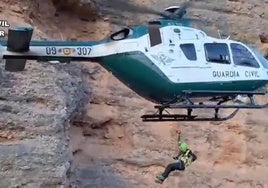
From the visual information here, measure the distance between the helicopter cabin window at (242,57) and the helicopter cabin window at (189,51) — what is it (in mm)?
641

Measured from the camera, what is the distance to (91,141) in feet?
44.0

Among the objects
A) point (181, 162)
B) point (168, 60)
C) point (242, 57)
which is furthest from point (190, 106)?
point (181, 162)

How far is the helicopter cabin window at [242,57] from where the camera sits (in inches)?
412

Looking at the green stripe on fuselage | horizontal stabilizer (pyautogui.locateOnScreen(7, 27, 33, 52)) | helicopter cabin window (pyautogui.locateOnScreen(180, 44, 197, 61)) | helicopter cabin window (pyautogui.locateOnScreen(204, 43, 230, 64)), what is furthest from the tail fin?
helicopter cabin window (pyautogui.locateOnScreen(204, 43, 230, 64))

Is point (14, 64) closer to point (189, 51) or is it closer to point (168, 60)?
point (168, 60)

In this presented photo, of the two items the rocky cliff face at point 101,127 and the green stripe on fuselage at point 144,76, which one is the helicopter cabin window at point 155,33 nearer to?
the green stripe on fuselage at point 144,76

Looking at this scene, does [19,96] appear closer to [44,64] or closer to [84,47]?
[44,64]

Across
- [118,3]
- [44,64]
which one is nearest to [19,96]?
[44,64]

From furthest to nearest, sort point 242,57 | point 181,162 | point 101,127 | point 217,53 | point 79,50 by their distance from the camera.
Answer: point 101,127
point 181,162
point 242,57
point 217,53
point 79,50

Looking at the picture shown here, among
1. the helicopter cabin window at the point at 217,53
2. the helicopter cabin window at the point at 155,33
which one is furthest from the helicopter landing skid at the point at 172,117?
the helicopter cabin window at the point at 155,33

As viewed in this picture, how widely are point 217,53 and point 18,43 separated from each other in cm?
286

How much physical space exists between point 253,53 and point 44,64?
322 centimetres

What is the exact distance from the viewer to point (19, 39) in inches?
355

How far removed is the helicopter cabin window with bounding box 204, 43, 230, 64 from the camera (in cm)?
1026
